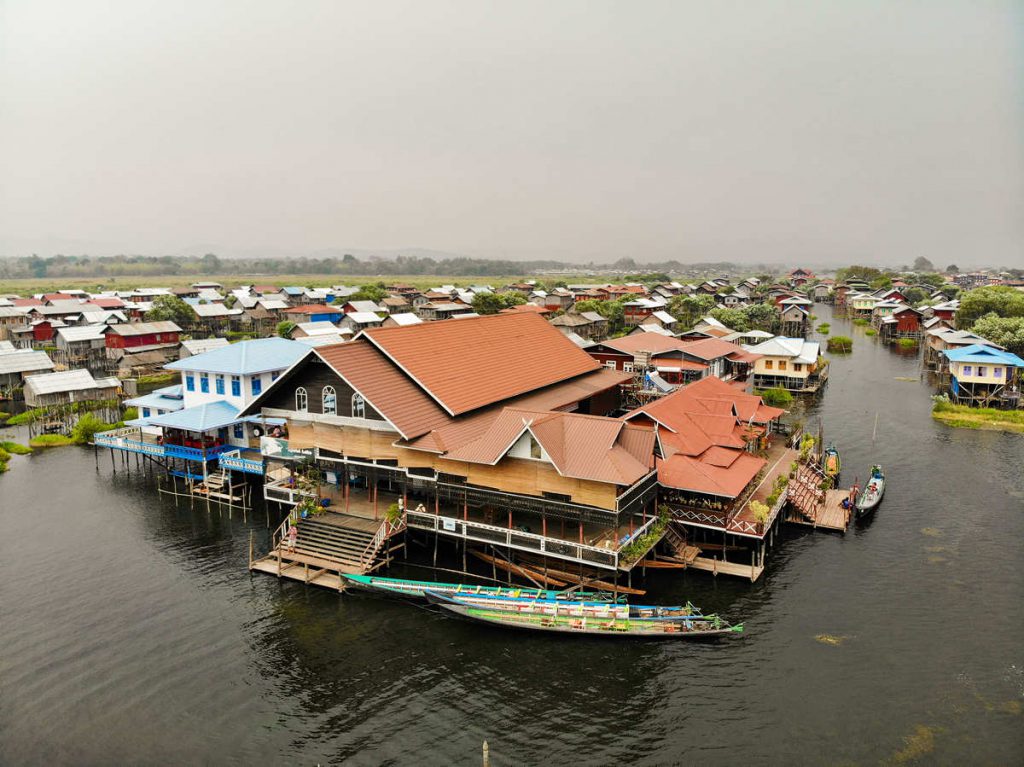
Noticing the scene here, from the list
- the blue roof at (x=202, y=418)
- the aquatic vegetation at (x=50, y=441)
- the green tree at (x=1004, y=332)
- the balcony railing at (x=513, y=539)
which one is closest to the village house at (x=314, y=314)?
the aquatic vegetation at (x=50, y=441)

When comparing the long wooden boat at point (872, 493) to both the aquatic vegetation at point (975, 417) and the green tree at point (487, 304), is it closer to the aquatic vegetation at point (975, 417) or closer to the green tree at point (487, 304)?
the aquatic vegetation at point (975, 417)

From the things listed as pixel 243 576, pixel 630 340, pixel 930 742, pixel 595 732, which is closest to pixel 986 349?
pixel 630 340

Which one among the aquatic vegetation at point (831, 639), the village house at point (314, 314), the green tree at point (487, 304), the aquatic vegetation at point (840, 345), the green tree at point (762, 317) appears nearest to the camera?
the aquatic vegetation at point (831, 639)

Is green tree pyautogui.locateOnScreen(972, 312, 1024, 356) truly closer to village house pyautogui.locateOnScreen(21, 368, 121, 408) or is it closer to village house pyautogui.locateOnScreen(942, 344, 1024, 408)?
village house pyautogui.locateOnScreen(942, 344, 1024, 408)

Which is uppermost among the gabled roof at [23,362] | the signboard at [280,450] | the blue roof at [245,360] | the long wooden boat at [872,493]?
the blue roof at [245,360]

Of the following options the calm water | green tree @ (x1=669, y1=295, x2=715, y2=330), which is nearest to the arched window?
the calm water

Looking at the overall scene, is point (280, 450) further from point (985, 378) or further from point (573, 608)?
point (985, 378)

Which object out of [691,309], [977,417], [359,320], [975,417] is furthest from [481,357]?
[691,309]
